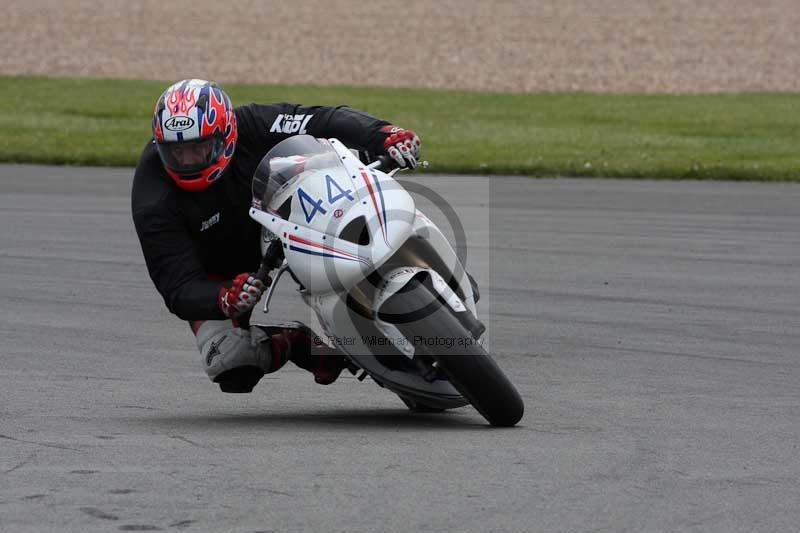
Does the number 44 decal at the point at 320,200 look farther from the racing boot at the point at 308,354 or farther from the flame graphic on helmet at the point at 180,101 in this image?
the racing boot at the point at 308,354

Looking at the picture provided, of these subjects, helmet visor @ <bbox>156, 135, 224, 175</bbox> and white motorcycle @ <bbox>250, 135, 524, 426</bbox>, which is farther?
helmet visor @ <bbox>156, 135, 224, 175</bbox>

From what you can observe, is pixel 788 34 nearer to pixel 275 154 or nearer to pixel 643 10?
pixel 643 10

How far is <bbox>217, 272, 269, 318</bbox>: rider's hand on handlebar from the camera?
629cm

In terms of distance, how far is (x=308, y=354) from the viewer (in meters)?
6.95

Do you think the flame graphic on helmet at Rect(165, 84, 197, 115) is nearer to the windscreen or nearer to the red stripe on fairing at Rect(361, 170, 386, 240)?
the windscreen

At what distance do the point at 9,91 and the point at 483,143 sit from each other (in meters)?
9.68

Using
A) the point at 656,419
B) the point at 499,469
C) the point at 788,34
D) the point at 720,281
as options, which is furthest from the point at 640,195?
the point at 788,34

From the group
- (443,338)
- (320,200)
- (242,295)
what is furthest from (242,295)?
(443,338)

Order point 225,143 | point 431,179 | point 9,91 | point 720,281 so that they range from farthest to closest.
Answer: point 9,91 → point 431,179 → point 720,281 → point 225,143

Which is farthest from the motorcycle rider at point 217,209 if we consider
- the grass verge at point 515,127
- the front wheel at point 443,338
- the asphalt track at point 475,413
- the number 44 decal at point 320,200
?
the grass verge at point 515,127

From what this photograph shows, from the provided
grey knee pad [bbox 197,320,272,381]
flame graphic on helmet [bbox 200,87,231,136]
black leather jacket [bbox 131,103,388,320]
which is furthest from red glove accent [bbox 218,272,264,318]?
flame graphic on helmet [bbox 200,87,231,136]

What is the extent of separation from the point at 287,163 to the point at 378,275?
669 mm

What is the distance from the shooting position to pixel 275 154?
21.7 feet

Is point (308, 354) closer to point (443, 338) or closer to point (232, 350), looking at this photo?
point (232, 350)
